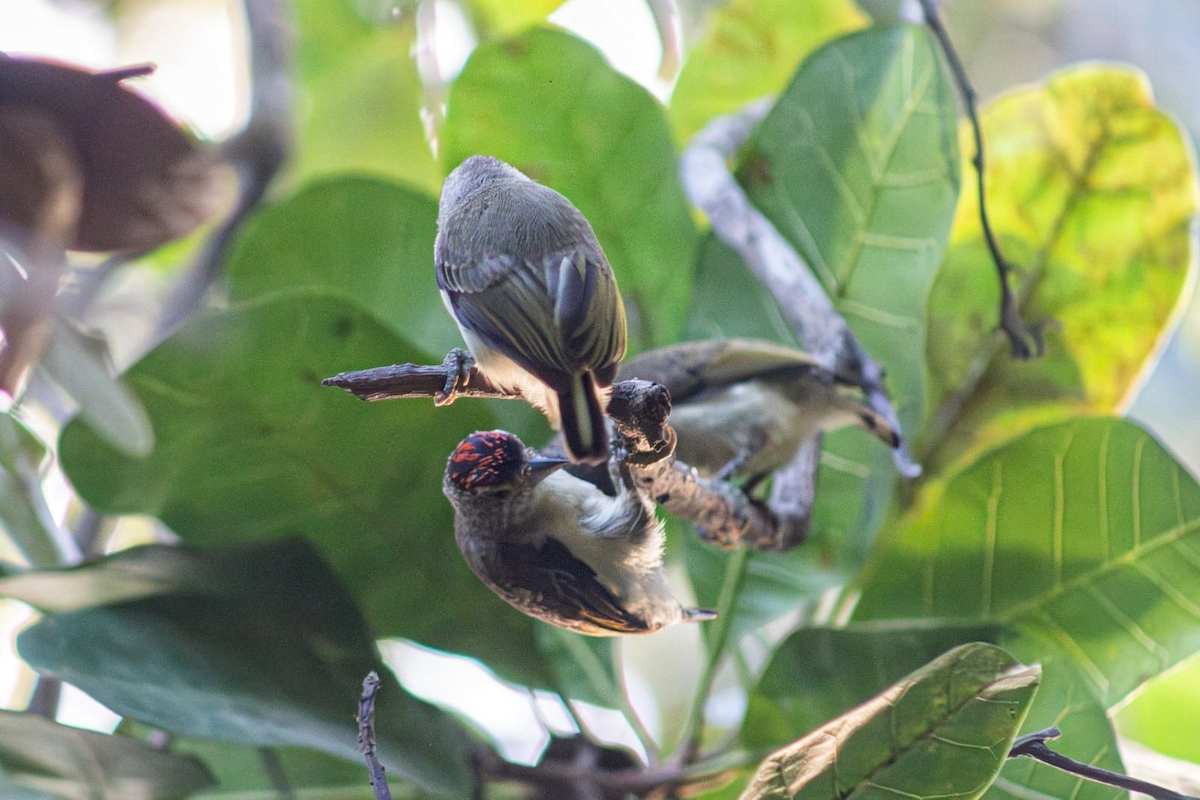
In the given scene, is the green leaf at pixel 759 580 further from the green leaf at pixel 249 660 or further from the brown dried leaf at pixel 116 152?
the brown dried leaf at pixel 116 152

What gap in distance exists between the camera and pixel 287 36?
1132 millimetres

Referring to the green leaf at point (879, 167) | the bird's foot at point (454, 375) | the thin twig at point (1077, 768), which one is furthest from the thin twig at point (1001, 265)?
the bird's foot at point (454, 375)

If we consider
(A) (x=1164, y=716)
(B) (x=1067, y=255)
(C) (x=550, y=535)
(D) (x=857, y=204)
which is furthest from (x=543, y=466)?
(A) (x=1164, y=716)

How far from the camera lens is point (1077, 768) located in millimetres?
570

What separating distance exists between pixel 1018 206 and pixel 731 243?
1.18 ft

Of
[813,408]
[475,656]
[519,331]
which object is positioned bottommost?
[475,656]

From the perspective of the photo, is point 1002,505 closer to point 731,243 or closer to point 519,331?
point 731,243

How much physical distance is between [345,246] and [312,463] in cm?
20

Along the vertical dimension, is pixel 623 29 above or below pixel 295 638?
above

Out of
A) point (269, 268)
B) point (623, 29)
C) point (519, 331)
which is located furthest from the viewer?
point (269, 268)

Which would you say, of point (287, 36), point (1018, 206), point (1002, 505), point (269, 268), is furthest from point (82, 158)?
point (1018, 206)

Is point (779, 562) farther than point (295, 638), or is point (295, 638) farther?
point (779, 562)

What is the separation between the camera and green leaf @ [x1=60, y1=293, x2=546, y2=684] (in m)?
0.69

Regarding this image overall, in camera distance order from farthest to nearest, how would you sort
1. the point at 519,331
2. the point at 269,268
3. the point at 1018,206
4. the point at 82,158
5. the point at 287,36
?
the point at 287,36 < the point at 1018,206 < the point at 269,268 < the point at 82,158 < the point at 519,331
